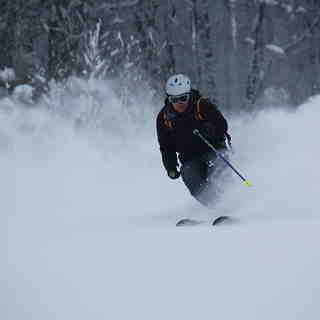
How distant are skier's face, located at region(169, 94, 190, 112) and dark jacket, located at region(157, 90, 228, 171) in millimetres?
45

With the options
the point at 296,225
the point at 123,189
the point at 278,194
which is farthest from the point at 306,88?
the point at 296,225

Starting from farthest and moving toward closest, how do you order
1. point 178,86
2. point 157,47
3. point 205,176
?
point 157,47
point 205,176
point 178,86

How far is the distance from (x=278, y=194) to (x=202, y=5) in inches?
560

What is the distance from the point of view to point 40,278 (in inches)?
175

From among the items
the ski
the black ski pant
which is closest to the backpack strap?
the black ski pant

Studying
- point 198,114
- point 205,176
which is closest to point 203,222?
point 205,176

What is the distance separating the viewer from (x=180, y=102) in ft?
21.9

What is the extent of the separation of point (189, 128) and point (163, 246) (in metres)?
2.33

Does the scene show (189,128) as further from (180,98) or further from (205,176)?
(205,176)

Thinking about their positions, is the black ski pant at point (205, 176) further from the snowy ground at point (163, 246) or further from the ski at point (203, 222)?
the ski at point (203, 222)

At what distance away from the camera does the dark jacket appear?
22.2 ft

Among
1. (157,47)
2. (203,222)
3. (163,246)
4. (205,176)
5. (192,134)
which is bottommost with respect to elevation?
(163,246)

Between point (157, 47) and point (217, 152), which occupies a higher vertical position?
point (157, 47)

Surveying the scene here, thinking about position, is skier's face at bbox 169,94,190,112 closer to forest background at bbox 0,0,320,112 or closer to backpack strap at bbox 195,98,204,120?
backpack strap at bbox 195,98,204,120
